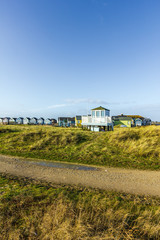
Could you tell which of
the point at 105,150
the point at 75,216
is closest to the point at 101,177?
the point at 75,216

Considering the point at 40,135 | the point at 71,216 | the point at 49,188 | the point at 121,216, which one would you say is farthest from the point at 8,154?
the point at 121,216

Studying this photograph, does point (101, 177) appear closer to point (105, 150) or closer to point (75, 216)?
point (75, 216)

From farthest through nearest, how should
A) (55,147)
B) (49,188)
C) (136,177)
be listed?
(55,147)
(136,177)
(49,188)

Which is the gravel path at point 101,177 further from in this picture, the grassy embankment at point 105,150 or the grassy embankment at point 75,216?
the grassy embankment at point 105,150

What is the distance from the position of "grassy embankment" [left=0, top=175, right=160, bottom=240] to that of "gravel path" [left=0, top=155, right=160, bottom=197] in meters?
0.84

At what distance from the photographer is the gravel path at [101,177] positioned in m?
7.01

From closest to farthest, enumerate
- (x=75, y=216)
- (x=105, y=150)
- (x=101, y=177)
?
(x=75, y=216) < (x=101, y=177) < (x=105, y=150)

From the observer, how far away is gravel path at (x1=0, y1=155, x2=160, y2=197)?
276 inches

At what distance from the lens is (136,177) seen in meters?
8.30

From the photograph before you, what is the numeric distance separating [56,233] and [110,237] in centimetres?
140

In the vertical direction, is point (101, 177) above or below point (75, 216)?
below

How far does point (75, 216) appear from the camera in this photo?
423 cm

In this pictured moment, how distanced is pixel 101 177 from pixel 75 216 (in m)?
4.33

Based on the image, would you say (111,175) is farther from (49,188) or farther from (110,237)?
(110,237)
